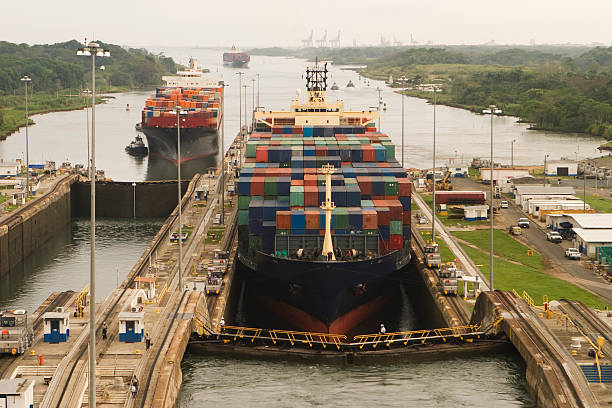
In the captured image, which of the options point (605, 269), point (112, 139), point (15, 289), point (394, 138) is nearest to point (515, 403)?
point (605, 269)

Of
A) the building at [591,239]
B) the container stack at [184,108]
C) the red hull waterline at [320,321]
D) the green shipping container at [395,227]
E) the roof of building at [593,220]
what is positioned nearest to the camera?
the red hull waterline at [320,321]

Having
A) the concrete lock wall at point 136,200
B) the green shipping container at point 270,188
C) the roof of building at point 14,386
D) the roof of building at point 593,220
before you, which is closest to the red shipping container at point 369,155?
the green shipping container at point 270,188

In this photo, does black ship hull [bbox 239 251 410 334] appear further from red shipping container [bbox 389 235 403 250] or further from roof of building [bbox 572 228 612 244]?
roof of building [bbox 572 228 612 244]

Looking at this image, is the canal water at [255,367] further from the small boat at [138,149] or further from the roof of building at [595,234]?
the roof of building at [595,234]

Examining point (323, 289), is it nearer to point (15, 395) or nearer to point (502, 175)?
point (15, 395)

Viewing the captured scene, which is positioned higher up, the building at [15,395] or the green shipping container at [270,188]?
the green shipping container at [270,188]

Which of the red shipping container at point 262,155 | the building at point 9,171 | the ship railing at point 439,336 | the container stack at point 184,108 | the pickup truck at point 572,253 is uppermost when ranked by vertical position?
the container stack at point 184,108
